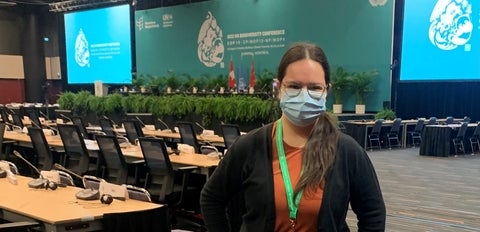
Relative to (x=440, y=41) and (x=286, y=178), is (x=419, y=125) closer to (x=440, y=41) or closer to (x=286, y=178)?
(x=440, y=41)

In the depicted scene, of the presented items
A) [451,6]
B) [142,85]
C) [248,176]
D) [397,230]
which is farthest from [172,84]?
[248,176]

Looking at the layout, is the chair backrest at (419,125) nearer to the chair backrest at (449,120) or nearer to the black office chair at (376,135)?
the chair backrest at (449,120)

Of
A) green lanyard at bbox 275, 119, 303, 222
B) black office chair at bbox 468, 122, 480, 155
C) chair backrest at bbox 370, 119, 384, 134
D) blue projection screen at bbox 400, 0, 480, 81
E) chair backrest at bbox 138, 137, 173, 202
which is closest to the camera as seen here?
green lanyard at bbox 275, 119, 303, 222

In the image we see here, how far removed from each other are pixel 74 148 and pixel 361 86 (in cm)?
845

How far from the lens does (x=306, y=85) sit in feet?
4.75

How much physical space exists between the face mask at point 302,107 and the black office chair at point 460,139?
998 centimetres

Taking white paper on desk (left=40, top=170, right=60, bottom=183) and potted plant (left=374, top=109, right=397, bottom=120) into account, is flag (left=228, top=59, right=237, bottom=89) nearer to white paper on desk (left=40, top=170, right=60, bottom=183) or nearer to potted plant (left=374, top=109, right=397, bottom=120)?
potted plant (left=374, top=109, right=397, bottom=120)

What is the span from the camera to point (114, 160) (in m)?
4.94

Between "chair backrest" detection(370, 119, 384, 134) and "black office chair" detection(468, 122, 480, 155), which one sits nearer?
"black office chair" detection(468, 122, 480, 155)

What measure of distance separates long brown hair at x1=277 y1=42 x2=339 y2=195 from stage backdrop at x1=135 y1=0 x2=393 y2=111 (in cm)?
1013

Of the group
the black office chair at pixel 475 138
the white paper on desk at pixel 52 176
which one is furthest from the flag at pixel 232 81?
the white paper on desk at pixel 52 176

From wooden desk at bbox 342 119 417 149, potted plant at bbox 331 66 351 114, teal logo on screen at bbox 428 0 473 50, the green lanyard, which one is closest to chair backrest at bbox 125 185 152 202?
the green lanyard

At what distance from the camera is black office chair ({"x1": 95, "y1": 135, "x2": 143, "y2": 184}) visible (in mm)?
4828

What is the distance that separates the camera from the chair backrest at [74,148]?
213 inches
